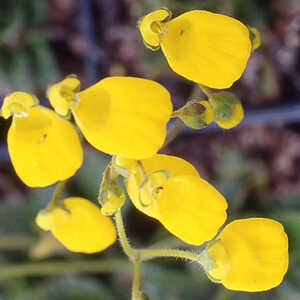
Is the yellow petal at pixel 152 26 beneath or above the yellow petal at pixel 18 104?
above

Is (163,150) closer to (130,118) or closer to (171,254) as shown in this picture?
(171,254)

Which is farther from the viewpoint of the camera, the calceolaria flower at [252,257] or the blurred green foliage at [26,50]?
the blurred green foliage at [26,50]

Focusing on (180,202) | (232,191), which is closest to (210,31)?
(180,202)

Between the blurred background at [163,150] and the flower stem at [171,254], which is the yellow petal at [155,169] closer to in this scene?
the flower stem at [171,254]

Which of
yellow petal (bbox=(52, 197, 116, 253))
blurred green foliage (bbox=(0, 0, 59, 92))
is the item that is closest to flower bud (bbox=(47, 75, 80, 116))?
yellow petal (bbox=(52, 197, 116, 253))

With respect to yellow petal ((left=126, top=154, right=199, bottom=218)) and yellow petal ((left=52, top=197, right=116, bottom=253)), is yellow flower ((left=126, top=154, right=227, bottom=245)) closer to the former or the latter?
yellow petal ((left=126, top=154, right=199, bottom=218))

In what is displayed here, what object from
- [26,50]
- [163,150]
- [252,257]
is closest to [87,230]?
[252,257]

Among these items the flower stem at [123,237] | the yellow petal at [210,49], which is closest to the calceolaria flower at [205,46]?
the yellow petal at [210,49]

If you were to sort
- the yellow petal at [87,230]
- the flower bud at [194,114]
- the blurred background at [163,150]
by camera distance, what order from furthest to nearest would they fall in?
the blurred background at [163,150]
the yellow petal at [87,230]
the flower bud at [194,114]
